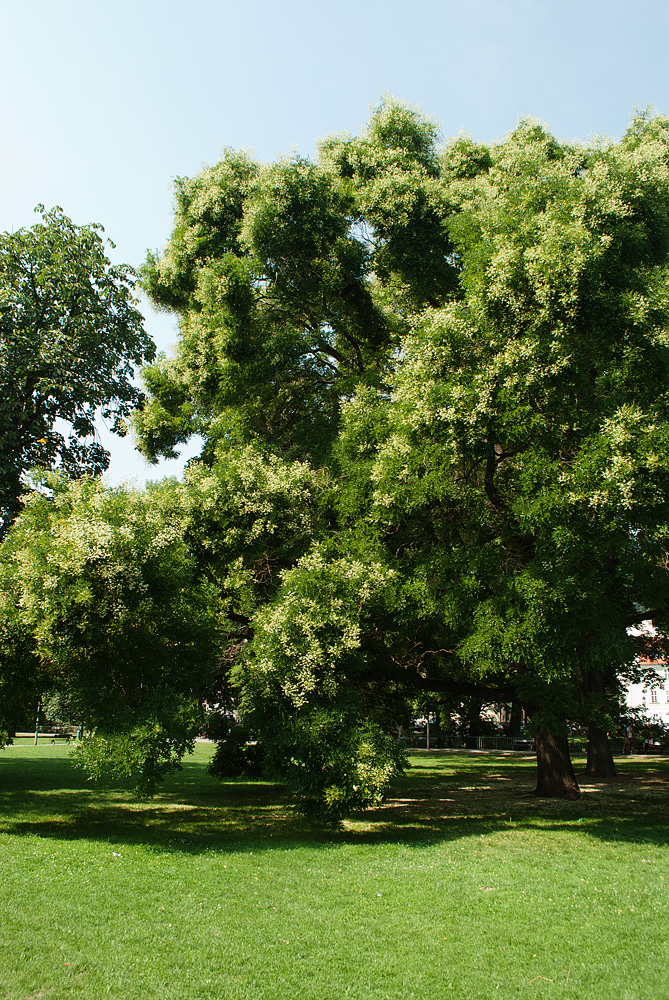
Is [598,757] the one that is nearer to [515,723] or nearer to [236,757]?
[236,757]

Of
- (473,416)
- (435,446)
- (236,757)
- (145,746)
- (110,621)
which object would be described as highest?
(473,416)

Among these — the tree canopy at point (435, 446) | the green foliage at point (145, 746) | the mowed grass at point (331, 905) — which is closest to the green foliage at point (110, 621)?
the green foliage at point (145, 746)

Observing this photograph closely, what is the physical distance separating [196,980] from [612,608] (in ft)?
39.1

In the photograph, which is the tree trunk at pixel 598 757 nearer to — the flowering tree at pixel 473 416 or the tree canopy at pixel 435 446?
the tree canopy at pixel 435 446

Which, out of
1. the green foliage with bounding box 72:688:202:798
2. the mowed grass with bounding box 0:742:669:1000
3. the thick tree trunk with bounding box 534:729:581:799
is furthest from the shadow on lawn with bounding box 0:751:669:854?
the green foliage with bounding box 72:688:202:798

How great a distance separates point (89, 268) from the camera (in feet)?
83.4

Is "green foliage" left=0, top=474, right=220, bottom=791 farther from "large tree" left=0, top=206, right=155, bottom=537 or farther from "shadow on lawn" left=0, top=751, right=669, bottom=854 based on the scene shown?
"large tree" left=0, top=206, right=155, bottom=537

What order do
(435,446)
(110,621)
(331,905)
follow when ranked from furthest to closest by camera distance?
(435,446)
(110,621)
(331,905)

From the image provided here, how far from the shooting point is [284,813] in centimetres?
1819

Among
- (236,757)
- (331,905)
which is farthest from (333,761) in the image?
(236,757)

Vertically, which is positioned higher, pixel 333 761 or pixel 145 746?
pixel 145 746

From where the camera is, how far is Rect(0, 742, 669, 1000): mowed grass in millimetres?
6406

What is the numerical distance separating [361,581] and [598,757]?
17607 millimetres

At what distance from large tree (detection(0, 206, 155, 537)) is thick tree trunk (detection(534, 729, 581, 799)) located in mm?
17705
